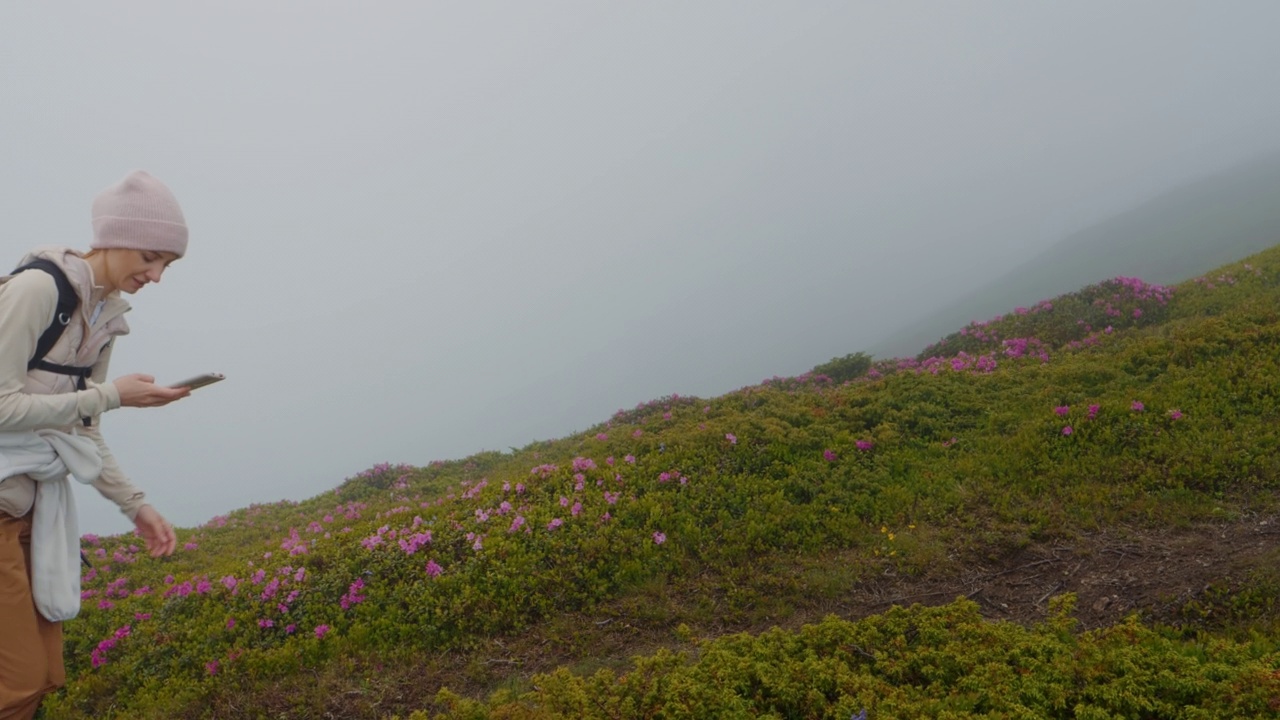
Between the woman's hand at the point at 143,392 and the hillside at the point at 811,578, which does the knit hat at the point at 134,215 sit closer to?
the woman's hand at the point at 143,392

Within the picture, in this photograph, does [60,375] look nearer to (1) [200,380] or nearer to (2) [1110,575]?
(1) [200,380]

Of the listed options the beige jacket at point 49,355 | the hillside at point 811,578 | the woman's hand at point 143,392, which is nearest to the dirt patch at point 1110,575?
the hillside at point 811,578

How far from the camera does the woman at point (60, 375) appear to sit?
116 inches

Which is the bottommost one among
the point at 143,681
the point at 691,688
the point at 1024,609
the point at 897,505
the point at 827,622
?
the point at 1024,609

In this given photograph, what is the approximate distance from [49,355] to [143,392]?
1.43 feet

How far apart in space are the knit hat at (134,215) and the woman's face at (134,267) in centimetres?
5

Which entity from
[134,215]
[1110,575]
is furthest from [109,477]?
[1110,575]

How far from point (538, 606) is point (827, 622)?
3514mm

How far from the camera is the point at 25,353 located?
9.63 feet

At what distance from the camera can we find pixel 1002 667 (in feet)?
12.7

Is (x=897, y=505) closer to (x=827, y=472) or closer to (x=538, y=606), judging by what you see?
(x=827, y=472)

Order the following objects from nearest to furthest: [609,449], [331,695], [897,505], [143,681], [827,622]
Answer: [827,622]
[331,695]
[143,681]
[897,505]
[609,449]

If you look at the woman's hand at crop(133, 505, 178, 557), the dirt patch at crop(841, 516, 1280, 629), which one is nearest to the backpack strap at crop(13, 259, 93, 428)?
the woman's hand at crop(133, 505, 178, 557)

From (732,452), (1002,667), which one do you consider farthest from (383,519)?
(1002,667)
